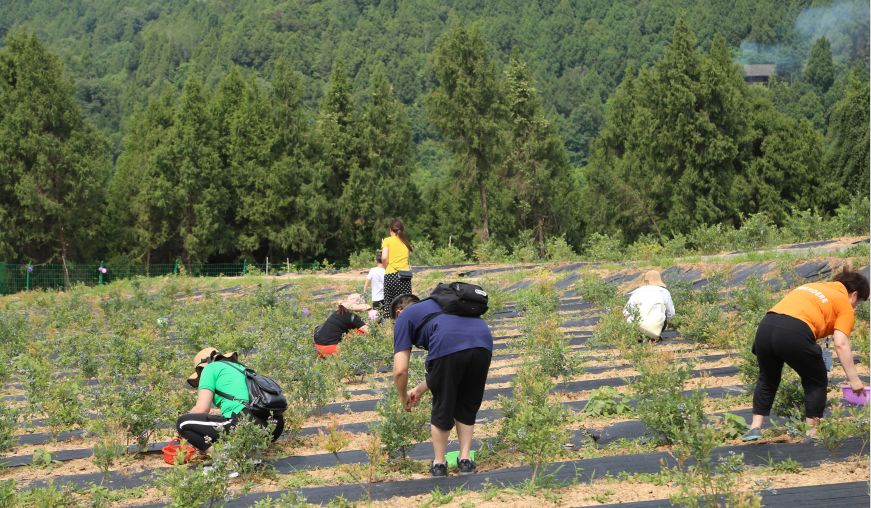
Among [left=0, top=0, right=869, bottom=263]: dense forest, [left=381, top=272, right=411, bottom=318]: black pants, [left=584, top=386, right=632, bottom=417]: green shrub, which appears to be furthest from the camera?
[left=0, top=0, right=869, bottom=263]: dense forest

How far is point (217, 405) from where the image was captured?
24.3 ft

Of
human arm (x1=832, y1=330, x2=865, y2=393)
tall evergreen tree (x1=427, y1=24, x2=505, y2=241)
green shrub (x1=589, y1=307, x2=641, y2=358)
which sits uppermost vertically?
tall evergreen tree (x1=427, y1=24, x2=505, y2=241)

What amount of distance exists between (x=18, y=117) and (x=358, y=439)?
91.9ft

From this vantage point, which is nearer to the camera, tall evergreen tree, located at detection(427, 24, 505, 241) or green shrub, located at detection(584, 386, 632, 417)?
green shrub, located at detection(584, 386, 632, 417)

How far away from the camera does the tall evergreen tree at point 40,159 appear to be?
32.0 m

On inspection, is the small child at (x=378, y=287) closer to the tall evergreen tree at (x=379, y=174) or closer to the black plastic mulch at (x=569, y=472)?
the black plastic mulch at (x=569, y=472)

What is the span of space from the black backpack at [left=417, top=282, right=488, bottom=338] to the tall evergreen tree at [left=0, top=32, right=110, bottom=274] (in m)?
27.4

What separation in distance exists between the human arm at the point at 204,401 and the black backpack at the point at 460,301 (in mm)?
1871

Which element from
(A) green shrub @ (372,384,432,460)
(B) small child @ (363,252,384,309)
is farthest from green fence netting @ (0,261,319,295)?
(A) green shrub @ (372,384,432,460)

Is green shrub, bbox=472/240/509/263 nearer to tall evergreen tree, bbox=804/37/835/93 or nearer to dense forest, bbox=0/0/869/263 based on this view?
dense forest, bbox=0/0/869/263

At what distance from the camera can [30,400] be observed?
8945mm

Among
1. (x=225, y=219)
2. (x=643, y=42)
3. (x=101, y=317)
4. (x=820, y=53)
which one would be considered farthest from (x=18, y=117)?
(x=643, y=42)

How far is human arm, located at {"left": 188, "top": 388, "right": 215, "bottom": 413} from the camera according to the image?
734cm

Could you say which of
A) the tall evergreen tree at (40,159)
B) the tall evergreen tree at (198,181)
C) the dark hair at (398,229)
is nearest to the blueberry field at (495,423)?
the dark hair at (398,229)
